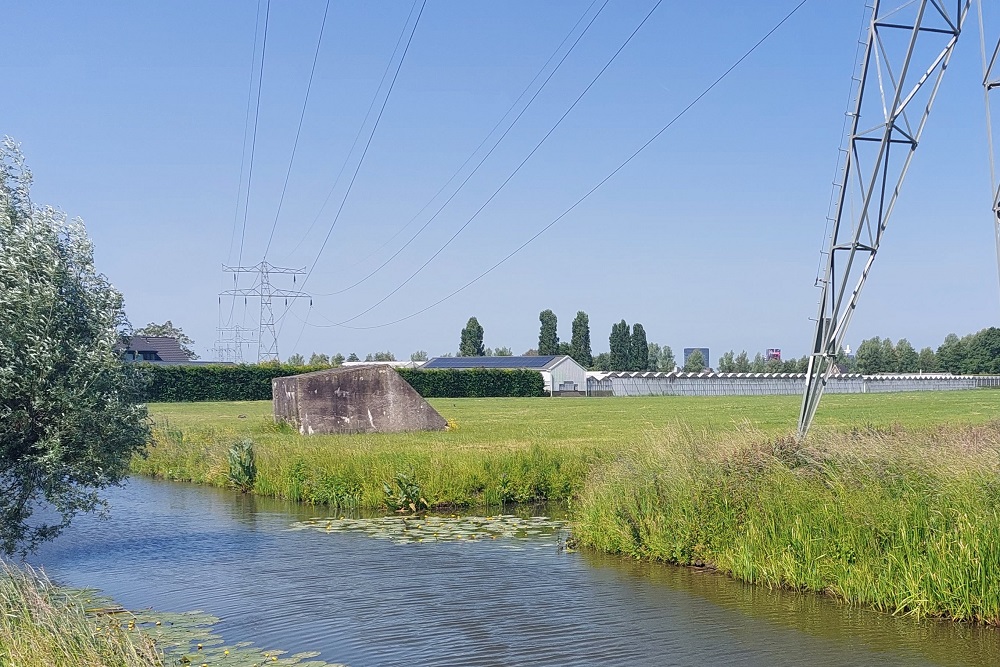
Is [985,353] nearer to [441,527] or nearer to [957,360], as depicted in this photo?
[957,360]

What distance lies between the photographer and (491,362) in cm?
14275

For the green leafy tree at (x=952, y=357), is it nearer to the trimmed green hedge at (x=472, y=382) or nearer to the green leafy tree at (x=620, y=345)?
the green leafy tree at (x=620, y=345)

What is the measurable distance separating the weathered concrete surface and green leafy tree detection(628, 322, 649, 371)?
5783 inches

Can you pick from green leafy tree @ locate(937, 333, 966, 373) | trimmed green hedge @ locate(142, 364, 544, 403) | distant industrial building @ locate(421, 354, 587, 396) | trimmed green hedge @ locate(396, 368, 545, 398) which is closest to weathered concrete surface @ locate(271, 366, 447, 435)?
trimmed green hedge @ locate(142, 364, 544, 403)

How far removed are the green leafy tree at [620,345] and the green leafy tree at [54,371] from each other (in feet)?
557

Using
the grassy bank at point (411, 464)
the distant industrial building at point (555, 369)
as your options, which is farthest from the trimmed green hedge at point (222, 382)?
the grassy bank at point (411, 464)

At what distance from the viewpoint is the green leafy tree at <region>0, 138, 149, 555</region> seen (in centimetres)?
1549

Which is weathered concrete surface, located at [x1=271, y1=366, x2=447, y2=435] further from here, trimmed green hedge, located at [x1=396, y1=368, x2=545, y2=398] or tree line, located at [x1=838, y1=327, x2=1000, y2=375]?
tree line, located at [x1=838, y1=327, x2=1000, y2=375]

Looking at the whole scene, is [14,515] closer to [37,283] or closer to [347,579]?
[37,283]

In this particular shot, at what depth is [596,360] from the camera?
189250 millimetres

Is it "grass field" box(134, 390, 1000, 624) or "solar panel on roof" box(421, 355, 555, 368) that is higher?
"solar panel on roof" box(421, 355, 555, 368)

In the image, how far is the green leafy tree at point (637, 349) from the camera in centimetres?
18575

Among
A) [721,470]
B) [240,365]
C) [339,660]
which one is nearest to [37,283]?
[339,660]

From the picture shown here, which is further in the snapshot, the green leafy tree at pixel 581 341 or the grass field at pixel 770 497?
the green leafy tree at pixel 581 341
